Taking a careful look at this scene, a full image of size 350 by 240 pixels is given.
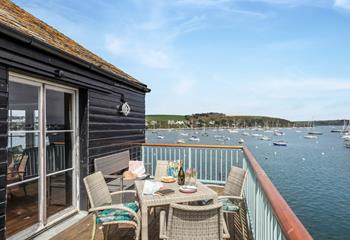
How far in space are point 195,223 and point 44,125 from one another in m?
2.48

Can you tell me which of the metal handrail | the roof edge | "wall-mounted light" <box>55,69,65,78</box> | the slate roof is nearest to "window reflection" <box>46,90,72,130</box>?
"wall-mounted light" <box>55,69,65,78</box>

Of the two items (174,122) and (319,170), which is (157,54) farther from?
(174,122)

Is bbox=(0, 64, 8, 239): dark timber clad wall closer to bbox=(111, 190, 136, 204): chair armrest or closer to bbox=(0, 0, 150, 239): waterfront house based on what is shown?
bbox=(0, 0, 150, 239): waterfront house

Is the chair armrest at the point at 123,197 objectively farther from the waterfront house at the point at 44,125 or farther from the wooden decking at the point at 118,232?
the wooden decking at the point at 118,232

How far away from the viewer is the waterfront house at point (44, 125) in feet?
9.66

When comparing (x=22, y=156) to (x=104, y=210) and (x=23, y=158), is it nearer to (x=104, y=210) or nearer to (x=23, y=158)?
(x=23, y=158)

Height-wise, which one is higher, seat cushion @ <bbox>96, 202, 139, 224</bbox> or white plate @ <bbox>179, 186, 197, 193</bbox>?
white plate @ <bbox>179, 186, 197, 193</bbox>

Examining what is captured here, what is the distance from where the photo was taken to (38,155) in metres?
3.53

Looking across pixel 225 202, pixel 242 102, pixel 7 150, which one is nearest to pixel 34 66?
pixel 7 150

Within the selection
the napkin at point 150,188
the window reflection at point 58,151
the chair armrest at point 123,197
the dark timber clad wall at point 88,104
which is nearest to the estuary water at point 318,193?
the dark timber clad wall at point 88,104

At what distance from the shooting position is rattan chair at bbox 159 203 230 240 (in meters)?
2.12

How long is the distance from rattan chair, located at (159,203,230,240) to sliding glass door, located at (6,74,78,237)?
2.07 meters

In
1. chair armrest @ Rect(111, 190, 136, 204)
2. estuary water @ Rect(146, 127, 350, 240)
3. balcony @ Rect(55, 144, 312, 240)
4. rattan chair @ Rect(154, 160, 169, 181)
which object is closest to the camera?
balcony @ Rect(55, 144, 312, 240)

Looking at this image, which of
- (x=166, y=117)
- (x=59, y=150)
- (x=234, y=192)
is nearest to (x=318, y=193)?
(x=234, y=192)
